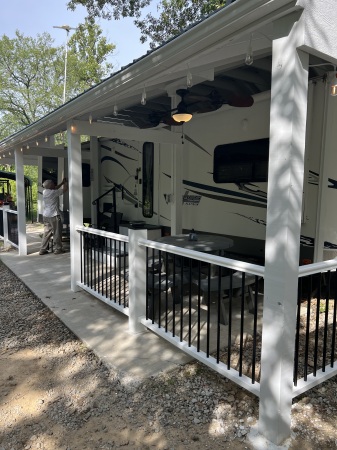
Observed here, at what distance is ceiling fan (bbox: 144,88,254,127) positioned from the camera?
14.2 ft

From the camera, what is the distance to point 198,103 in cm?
503

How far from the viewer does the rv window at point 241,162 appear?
4711 millimetres

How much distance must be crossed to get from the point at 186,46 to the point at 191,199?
3575 mm

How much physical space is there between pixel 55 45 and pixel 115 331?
26742mm

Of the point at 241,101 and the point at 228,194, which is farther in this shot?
the point at 228,194

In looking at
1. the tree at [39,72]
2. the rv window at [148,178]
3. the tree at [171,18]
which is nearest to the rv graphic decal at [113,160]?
the rv window at [148,178]

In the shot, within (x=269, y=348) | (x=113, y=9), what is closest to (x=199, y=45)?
(x=269, y=348)

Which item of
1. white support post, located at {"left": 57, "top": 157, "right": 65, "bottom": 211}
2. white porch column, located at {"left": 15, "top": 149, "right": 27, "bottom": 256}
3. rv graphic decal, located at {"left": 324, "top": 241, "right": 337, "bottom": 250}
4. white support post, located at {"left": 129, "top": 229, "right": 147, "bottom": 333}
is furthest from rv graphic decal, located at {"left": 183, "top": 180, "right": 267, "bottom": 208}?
white support post, located at {"left": 57, "top": 157, "right": 65, "bottom": 211}

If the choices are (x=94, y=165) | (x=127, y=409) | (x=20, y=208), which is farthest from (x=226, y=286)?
(x=94, y=165)

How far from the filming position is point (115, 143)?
8273 mm

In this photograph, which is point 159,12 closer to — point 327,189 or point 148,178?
point 148,178

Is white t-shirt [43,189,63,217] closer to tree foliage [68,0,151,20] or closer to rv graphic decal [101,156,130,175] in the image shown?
rv graphic decal [101,156,130,175]

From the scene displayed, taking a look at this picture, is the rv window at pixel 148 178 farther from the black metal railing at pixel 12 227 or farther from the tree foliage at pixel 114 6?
the tree foliage at pixel 114 6

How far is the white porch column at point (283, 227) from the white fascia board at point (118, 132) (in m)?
3.11
